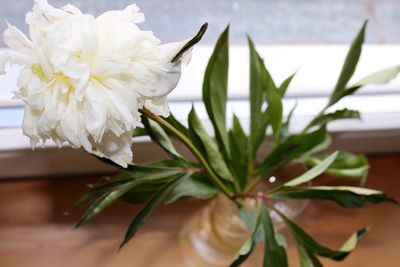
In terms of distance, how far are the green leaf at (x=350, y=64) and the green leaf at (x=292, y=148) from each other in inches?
1.6

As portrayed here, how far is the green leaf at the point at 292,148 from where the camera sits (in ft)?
1.97

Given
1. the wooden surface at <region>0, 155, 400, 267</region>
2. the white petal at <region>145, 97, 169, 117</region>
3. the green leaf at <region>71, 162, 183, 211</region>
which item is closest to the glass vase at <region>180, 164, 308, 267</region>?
the wooden surface at <region>0, 155, 400, 267</region>

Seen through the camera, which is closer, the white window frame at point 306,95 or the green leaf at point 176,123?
the green leaf at point 176,123

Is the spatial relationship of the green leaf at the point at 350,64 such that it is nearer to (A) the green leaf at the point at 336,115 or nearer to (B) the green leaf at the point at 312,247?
(A) the green leaf at the point at 336,115

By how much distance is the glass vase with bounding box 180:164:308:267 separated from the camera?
665mm

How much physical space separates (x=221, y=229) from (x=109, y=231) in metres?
0.14

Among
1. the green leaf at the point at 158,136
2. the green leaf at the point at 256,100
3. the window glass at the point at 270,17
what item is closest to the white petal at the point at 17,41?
the green leaf at the point at 158,136

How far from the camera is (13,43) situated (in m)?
0.36

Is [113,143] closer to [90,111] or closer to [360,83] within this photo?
[90,111]

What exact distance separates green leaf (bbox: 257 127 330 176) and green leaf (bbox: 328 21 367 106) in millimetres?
41

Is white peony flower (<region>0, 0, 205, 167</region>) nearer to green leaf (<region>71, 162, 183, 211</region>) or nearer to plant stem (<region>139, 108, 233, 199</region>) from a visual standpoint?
plant stem (<region>139, 108, 233, 199</region>)

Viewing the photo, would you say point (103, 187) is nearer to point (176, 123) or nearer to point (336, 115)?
point (176, 123)

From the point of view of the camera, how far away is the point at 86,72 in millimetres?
340

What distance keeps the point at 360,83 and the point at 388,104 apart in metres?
0.19
